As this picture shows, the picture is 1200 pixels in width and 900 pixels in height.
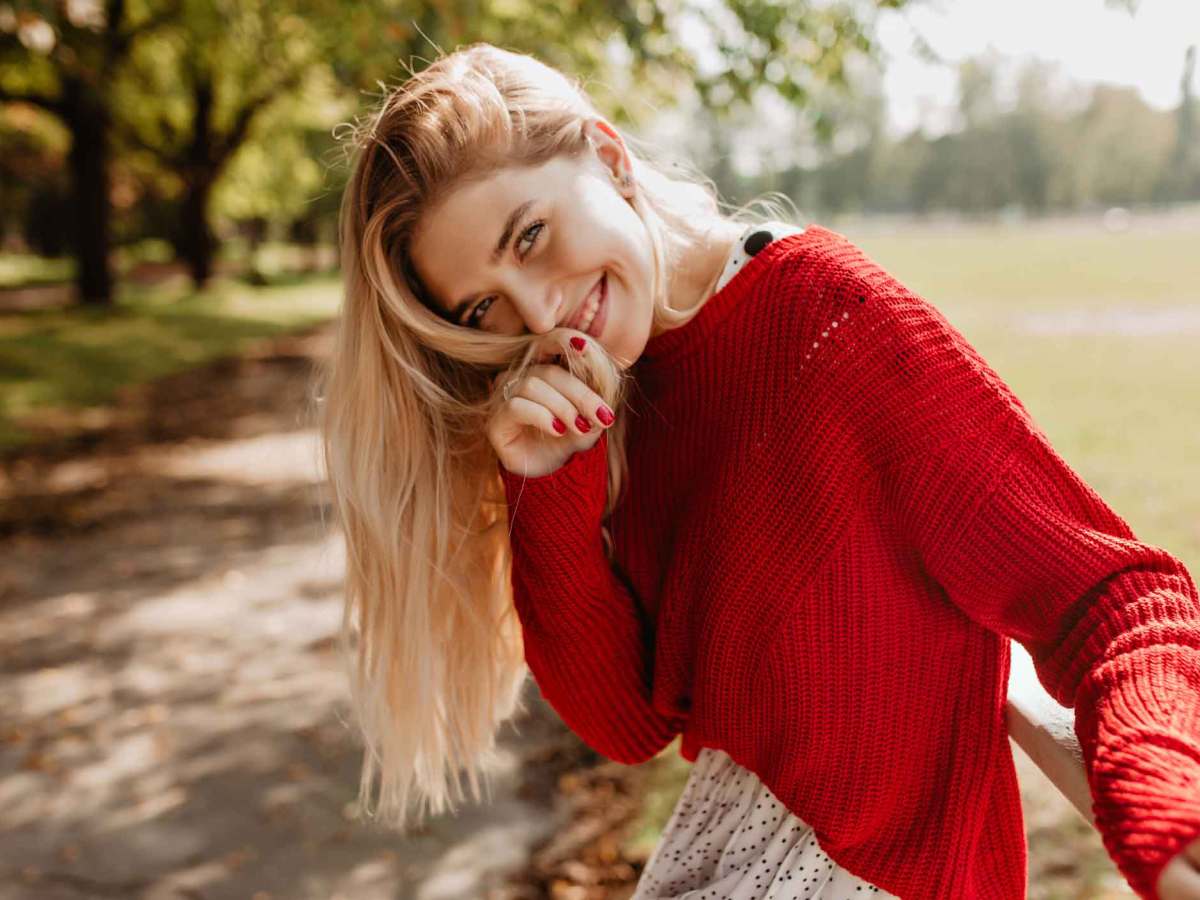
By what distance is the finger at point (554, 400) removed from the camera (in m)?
1.62

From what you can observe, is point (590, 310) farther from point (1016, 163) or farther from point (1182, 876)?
point (1016, 163)

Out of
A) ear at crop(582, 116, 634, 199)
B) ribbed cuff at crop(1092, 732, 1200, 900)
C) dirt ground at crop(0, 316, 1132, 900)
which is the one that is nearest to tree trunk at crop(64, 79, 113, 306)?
dirt ground at crop(0, 316, 1132, 900)

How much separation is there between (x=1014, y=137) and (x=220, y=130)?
5471 centimetres

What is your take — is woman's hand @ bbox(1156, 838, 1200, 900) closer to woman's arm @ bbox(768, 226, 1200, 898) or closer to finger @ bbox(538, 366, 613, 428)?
woman's arm @ bbox(768, 226, 1200, 898)

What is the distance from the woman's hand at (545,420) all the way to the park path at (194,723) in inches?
Answer: 26.0

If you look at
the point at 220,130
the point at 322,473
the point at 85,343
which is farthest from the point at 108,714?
the point at 220,130

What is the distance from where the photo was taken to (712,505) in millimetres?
1642

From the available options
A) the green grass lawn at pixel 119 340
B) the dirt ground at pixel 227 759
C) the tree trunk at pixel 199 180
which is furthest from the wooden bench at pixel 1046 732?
the tree trunk at pixel 199 180

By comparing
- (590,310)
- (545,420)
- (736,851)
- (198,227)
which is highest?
(590,310)

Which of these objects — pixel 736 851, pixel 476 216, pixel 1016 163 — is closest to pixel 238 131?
pixel 476 216

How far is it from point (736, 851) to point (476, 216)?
44.3 inches

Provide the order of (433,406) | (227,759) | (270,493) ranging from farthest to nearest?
(270,493), (227,759), (433,406)

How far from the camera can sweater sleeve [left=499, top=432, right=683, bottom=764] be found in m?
1.69

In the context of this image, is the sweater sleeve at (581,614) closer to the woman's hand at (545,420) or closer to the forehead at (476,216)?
the woman's hand at (545,420)
